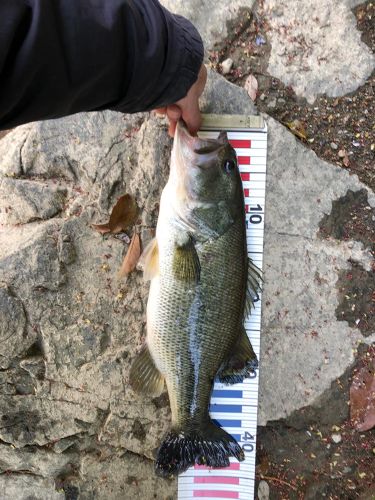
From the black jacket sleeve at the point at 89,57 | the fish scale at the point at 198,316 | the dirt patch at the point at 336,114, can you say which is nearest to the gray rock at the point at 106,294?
the dirt patch at the point at 336,114

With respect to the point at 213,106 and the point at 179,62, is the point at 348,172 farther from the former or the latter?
the point at 179,62

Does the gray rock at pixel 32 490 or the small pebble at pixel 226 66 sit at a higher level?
the small pebble at pixel 226 66

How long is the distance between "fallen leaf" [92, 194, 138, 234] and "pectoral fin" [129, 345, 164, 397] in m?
0.79

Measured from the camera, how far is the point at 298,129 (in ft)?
11.0

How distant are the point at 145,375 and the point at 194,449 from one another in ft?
1.77

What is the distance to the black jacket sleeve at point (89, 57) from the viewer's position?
5.44ft

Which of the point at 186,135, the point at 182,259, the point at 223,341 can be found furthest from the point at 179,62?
the point at 223,341

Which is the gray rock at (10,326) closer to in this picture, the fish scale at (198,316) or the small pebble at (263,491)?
the fish scale at (198,316)

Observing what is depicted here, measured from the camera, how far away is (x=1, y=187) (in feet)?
10.4

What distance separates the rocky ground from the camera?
3.11 meters

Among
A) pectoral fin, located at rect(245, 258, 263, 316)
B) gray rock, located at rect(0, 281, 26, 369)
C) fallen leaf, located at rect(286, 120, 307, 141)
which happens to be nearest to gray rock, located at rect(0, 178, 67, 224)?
gray rock, located at rect(0, 281, 26, 369)

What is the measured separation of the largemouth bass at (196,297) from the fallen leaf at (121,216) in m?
0.30

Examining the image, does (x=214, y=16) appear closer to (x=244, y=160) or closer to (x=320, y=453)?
(x=244, y=160)

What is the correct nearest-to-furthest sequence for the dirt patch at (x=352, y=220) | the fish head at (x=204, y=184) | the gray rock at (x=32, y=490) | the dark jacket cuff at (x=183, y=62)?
the dark jacket cuff at (x=183, y=62) → the fish head at (x=204, y=184) → the gray rock at (x=32, y=490) → the dirt patch at (x=352, y=220)
